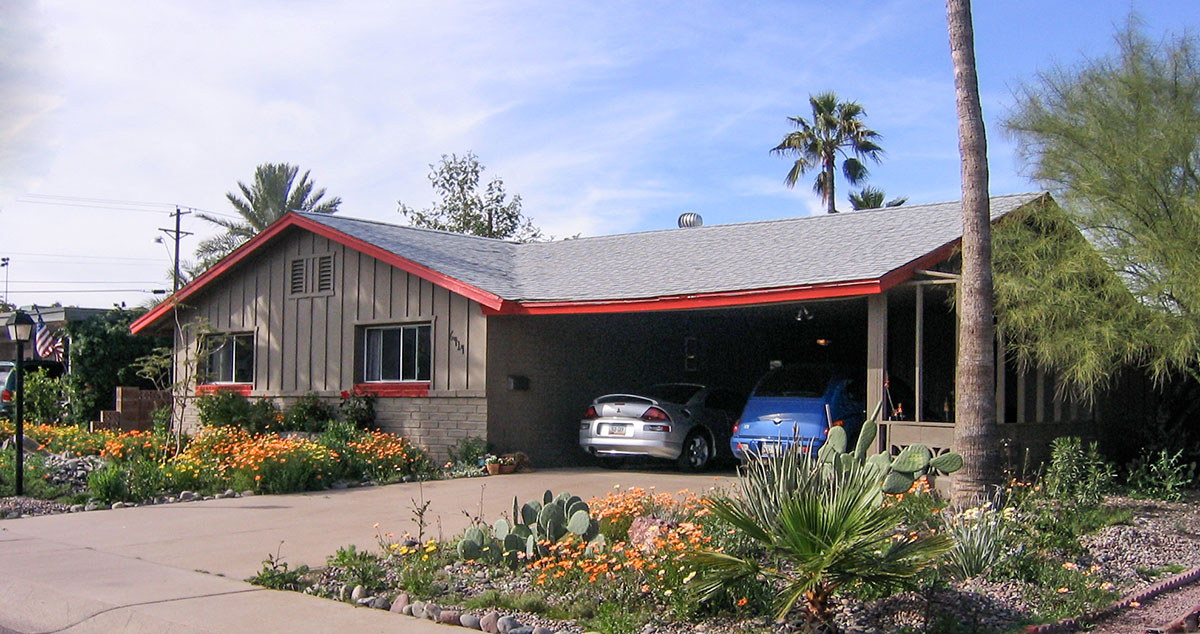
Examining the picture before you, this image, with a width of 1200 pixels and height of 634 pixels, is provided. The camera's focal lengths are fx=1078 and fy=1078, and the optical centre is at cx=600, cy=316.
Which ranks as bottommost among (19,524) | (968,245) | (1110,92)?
(19,524)

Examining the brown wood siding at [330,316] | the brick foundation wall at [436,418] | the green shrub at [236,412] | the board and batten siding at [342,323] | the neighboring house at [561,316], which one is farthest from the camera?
the green shrub at [236,412]

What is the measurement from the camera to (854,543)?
20.0 feet

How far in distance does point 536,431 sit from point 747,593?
34.7 feet

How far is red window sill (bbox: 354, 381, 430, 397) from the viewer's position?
689 inches

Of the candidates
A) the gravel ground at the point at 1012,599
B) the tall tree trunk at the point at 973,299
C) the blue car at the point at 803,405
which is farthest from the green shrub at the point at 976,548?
the blue car at the point at 803,405

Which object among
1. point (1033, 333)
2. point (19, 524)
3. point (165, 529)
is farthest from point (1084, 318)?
point (19, 524)

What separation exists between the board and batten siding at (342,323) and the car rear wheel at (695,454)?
10.1ft

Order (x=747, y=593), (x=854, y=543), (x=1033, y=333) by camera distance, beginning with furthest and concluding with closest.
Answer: (x=1033, y=333)
(x=747, y=593)
(x=854, y=543)

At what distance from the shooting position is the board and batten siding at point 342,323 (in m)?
16.9

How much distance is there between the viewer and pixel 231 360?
21.3 m

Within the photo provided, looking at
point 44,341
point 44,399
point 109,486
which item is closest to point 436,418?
point 109,486

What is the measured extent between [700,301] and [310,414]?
7.76m

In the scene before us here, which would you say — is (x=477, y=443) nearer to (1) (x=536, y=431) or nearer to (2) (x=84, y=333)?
(1) (x=536, y=431)

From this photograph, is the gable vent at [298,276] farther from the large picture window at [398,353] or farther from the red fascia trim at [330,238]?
the large picture window at [398,353]
